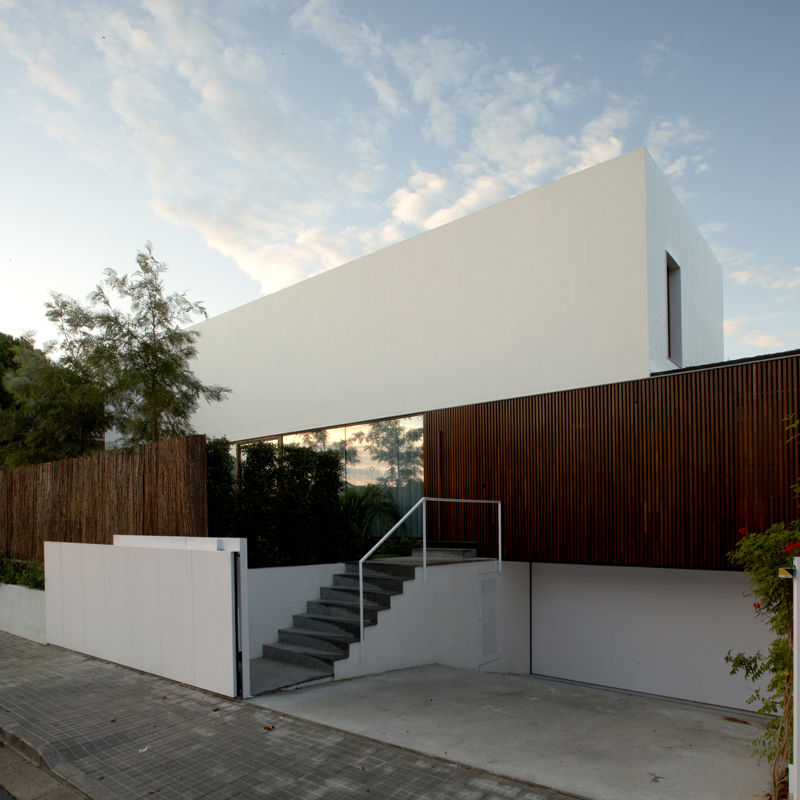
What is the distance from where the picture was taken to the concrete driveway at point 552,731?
3.92 meters

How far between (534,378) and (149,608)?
23.1ft

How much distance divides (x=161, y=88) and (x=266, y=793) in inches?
353

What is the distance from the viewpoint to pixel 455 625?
26.2 feet

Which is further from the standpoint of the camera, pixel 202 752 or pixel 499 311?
pixel 499 311

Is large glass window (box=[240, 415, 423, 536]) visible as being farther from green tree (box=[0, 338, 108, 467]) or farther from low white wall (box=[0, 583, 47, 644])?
low white wall (box=[0, 583, 47, 644])

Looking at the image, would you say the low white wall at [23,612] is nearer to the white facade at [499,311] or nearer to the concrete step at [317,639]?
the concrete step at [317,639]

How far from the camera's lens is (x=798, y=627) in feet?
10.2

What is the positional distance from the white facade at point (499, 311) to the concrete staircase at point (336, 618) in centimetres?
472

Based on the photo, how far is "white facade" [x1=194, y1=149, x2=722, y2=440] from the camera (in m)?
10.1

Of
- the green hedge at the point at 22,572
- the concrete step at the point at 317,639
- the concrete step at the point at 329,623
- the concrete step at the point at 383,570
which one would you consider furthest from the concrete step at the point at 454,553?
the green hedge at the point at 22,572

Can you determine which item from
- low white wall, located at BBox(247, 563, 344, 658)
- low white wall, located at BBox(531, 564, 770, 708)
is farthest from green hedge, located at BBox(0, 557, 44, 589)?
low white wall, located at BBox(531, 564, 770, 708)

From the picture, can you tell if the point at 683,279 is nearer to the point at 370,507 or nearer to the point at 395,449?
the point at 395,449

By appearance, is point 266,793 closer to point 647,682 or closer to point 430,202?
point 647,682

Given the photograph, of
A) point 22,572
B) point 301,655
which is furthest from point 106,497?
point 301,655
